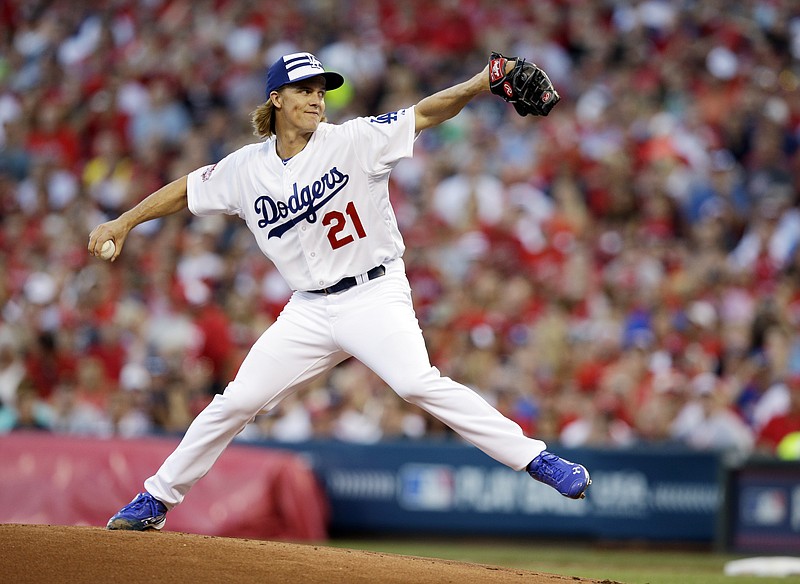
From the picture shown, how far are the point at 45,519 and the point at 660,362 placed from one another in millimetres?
A: 5184

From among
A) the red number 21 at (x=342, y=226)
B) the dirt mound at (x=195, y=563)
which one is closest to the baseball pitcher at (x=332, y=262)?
the red number 21 at (x=342, y=226)

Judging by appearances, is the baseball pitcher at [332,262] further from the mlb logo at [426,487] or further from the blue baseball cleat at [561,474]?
the mlb logo at [426,487]

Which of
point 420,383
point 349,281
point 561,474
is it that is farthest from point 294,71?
point 561,474

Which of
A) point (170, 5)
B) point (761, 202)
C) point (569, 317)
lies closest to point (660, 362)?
point (569, 317)

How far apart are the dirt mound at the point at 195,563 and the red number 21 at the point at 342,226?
1392 millimetres

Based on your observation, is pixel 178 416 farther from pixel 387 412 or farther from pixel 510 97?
pixel 510 97

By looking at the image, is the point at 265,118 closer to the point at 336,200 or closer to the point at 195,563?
the point at 336,200

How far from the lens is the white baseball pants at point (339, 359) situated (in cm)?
568

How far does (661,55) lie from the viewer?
14102 mm

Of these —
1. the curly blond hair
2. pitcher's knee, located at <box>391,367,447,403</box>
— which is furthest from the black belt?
the curly blond hair

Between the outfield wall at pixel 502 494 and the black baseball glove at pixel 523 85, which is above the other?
the black baseball glove at pixel 523 85

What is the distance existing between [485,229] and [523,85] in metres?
7.21

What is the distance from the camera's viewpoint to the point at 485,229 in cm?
1277

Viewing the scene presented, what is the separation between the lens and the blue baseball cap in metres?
5.95
